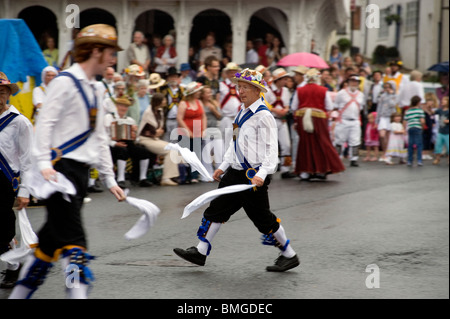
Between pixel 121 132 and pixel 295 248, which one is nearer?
pixel 295 248

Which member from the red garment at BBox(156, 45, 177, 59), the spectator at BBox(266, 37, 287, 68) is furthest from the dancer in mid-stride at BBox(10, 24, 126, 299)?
the spectator at BBox(266, 37, 287, 68)

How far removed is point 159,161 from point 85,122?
28.2 ft

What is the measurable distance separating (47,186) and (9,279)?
177cm

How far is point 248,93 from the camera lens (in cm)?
668

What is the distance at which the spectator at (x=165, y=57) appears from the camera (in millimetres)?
18500

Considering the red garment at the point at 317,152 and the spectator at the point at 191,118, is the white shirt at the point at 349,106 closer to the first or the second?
the red garment at the point at 317,152

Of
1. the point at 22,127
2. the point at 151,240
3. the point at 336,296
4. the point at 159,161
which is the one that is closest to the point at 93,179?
the point at 159,161

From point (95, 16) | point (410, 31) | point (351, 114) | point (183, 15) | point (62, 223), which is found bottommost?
point (351, 114)

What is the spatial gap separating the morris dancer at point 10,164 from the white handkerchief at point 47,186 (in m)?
1.23

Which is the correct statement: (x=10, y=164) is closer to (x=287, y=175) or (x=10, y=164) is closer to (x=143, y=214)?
(x=143, y=214)

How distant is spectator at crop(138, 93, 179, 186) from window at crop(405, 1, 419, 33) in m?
34.9

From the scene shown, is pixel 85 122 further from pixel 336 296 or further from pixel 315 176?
pixel 315 176

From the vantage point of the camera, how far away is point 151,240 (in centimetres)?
821

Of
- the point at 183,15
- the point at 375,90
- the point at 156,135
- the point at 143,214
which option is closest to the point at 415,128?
the point at 375,90
